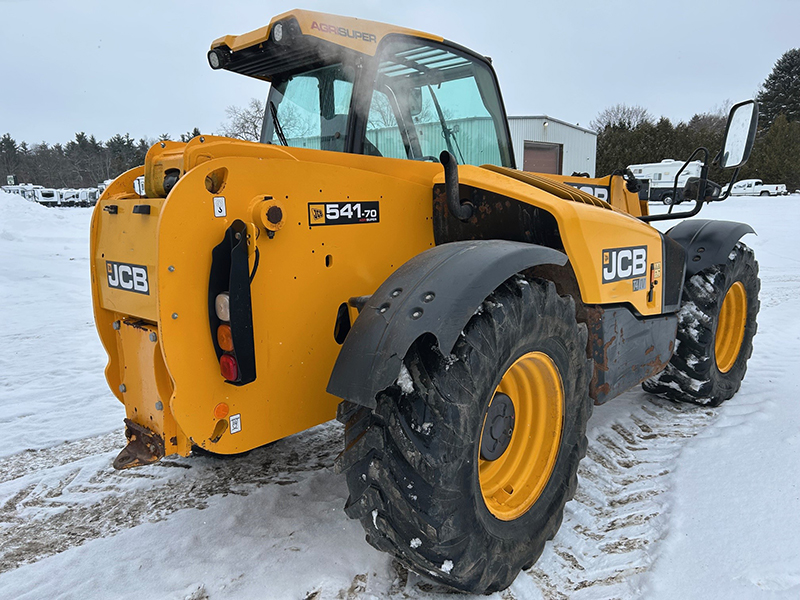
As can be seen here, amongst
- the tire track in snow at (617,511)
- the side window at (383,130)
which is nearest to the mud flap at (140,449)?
the tire track in snow at (617,511)

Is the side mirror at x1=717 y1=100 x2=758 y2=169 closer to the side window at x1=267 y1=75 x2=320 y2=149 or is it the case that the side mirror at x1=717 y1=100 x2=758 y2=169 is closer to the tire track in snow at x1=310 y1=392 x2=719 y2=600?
the tire track in snow at x1=310 y1=392 x2=719 y2=600

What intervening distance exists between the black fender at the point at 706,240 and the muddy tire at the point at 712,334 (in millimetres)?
74

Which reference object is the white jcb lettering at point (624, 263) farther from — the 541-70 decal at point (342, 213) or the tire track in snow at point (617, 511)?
the 541-70 decal at point (342, 213)

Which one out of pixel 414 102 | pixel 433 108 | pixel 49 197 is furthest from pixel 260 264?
pixel 49 197

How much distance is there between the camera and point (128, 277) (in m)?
2.26

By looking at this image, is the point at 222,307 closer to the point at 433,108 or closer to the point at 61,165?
the point at 433,108

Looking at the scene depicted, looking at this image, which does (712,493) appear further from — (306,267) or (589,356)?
(306,267)

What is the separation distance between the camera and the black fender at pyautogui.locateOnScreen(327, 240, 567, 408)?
1915mm

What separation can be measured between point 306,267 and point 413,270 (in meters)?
0.42

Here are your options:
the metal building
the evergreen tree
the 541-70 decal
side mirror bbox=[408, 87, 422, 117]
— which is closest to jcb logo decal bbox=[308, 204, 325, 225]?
the 541-70 decal

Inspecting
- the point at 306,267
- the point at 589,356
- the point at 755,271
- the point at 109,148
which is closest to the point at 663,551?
the point at 589,356

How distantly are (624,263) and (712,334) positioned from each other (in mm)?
1494

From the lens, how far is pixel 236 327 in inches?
79.0

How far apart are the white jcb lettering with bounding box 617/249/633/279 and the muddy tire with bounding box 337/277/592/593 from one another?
75cm
